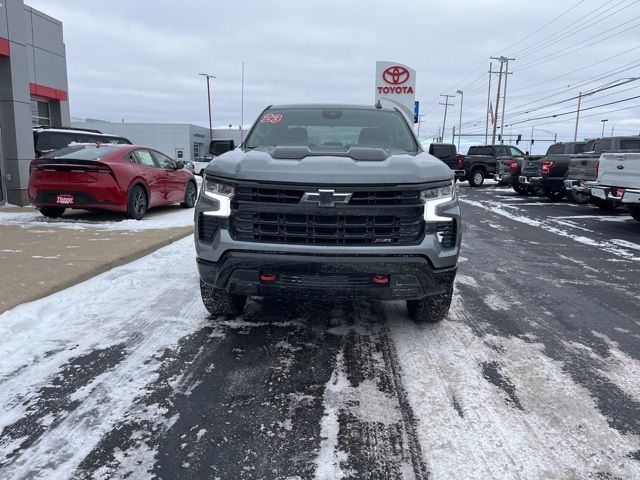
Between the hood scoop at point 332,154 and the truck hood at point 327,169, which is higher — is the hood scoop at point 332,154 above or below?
above

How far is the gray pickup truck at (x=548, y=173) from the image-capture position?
15977mm

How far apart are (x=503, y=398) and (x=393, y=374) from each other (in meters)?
0.70

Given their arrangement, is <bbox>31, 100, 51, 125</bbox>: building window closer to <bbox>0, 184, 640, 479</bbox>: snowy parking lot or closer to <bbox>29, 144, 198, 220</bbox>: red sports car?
<bbox>29, 144, 198, 220</bbox>: red sports car

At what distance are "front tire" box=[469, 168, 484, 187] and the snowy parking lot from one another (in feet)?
66.5

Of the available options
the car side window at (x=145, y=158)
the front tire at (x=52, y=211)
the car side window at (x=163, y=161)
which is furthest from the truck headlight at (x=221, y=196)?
the car side window at (x=163, y=161)

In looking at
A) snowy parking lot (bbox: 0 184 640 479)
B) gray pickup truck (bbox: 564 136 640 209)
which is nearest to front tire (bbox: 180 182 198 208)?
snowy parking lot (bbox: 0 184 640 479)

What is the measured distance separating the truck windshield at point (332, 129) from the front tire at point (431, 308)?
143 cm

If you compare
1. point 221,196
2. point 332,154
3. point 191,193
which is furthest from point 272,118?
point 191,193

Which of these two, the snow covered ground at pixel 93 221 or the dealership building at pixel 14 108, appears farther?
the dealership building at pixel 14 108

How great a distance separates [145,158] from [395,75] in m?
10.4

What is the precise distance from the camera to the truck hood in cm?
336

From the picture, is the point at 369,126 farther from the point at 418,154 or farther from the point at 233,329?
the point at 233,329

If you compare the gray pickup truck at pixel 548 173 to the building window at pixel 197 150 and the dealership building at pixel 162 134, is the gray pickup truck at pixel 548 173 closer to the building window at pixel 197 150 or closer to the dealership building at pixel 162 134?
the dealership building at pixel 162 134

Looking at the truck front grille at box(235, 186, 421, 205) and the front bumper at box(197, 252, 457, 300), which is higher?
the truck front grille at box(235, 186, 421, 205)
